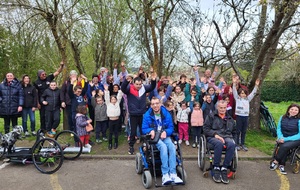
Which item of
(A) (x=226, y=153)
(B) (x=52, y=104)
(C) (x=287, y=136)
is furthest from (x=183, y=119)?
(B) (x=52, y=104)

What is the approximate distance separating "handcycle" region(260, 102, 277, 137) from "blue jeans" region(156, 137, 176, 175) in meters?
4.64

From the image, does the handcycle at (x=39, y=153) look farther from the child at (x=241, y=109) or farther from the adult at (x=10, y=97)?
the child at (x=241, y=109)

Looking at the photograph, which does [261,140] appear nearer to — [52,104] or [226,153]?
[226,153]

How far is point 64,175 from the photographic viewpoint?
5.03m

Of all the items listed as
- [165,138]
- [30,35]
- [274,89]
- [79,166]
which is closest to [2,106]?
[79,166]

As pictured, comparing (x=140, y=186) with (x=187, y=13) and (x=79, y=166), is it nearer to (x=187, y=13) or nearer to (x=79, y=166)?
(x=79, y=166)

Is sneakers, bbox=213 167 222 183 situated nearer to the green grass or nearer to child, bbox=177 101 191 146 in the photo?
child, bbox=177 101 191 146

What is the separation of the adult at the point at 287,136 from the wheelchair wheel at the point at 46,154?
4.15 metres

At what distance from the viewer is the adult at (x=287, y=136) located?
5246mm

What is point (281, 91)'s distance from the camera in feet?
85.3

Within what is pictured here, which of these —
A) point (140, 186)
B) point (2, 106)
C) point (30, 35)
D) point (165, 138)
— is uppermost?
point (30, 35)

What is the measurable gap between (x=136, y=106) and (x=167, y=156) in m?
1.79

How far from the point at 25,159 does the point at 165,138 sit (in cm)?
277

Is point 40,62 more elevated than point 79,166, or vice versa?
point 40,62
